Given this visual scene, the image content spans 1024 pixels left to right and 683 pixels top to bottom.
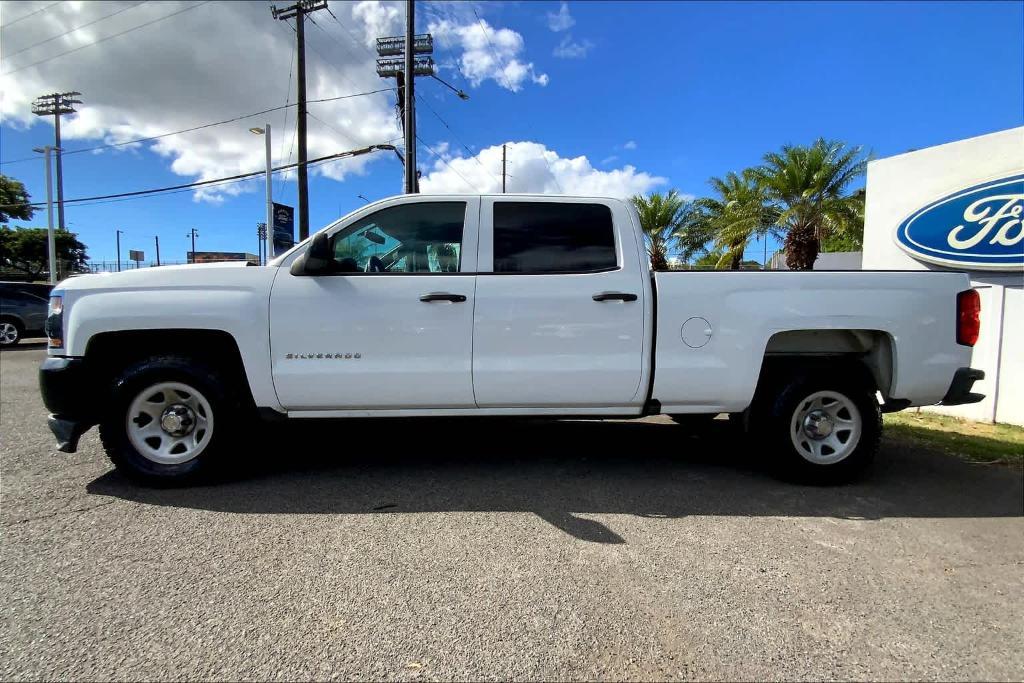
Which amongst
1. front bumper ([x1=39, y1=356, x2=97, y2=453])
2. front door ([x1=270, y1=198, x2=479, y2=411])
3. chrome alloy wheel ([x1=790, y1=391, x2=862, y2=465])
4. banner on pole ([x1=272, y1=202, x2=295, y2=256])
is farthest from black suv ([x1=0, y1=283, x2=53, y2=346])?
chrome alloy wheel ([x1=790, y1=391, x2=862, y2=465])

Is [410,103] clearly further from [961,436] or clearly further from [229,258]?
[961,436]

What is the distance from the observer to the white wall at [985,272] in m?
6.37

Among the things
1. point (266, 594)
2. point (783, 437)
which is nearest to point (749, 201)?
point (783, 437)

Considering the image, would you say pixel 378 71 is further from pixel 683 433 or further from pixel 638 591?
pixel 638 591

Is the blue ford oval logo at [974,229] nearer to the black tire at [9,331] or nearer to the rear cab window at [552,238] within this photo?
the rear cab window at [552,238]

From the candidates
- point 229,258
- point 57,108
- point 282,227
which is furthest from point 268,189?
point 57,108

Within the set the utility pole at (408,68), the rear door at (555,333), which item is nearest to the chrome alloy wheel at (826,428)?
the rear door at (555,333)

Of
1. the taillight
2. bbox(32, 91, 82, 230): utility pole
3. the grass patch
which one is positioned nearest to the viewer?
the taillight

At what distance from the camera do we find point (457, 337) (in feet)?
12.3

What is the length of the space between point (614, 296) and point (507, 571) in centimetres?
191

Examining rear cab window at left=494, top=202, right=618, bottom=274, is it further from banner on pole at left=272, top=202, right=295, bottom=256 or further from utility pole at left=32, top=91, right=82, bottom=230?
utility pole at left=32, top=91, right=82, bottom=230

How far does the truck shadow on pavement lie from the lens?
11.7 feet

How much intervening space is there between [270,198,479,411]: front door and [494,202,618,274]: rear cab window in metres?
0.39

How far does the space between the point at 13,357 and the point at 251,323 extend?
1127 centimetres
